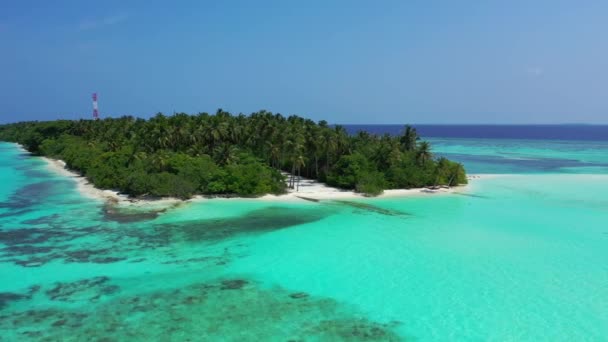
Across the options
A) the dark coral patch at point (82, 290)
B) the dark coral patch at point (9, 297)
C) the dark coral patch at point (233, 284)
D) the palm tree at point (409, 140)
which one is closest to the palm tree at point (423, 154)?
the palm tree at point (409, 140)

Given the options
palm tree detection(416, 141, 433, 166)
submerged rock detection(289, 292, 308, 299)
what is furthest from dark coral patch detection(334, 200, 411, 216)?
submerged rock detection(289, 292, 308, 299)

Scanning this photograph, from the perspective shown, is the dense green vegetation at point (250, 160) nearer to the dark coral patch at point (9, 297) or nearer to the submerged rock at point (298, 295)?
the dark coral patch at point (9, 297)

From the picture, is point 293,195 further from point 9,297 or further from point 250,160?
point 9,297

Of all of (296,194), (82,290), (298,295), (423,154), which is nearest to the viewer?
(298,295)

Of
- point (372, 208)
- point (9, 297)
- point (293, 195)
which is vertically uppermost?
point (293, 195)

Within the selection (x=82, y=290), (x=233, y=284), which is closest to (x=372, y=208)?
(x=233, y=284)

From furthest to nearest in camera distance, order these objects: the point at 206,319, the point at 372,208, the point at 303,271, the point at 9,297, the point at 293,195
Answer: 1. the point at 293,195
2. the point at 372,208
3. the point at 303,271
4. the point at 9,297
5. the point at 206,319
